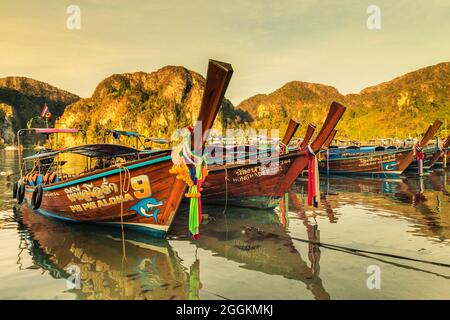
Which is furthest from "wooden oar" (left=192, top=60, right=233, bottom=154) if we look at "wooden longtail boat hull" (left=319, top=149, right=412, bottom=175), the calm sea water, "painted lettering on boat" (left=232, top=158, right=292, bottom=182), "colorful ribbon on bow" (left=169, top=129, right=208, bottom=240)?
"wooden longtail boat hull" (left=319, top=149, right=412, bottom=175)

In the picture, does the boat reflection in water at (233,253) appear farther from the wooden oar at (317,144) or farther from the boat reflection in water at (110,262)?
the wooden oar at (317,144)

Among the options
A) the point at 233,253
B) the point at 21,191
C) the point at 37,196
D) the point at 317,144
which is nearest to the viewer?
the point at 233,253

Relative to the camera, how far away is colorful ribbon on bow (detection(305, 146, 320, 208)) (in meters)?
10.7

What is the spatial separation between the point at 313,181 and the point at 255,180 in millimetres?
3237

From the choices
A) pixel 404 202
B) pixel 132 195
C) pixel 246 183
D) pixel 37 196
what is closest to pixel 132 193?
pixel 132 195

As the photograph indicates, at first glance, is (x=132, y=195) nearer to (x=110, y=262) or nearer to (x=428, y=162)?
(x=110, y=262)

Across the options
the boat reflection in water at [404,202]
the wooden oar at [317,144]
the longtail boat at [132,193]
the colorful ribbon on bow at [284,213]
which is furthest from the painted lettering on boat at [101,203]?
the boat reflection in water at [404,202]

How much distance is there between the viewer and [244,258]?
300 inches

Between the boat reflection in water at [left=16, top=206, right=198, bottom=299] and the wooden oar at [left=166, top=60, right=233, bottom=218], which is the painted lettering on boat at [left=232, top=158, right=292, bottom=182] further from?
the wooden oar at [left=166, top=60, right=233, bottom=218]

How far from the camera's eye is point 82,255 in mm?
8102

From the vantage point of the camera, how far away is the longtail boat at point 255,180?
13.1 metres
